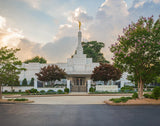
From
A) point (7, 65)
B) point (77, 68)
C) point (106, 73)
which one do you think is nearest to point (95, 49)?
point (77, 68)

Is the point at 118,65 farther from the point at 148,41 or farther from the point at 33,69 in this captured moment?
the point at 33,69

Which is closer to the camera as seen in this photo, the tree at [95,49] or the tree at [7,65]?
the tree at [7,65]

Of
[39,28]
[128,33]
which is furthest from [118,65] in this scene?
[39,28]

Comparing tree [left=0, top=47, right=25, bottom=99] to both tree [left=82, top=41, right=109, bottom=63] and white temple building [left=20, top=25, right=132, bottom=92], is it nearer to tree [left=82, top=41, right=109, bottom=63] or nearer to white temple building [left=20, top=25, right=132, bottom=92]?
white temple building [left=20, top=25, right=132, bottom=92]

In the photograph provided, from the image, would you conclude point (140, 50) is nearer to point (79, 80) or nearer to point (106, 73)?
point (106, 73)

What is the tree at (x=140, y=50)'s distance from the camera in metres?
15.3

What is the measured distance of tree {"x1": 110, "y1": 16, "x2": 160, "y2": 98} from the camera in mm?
15255

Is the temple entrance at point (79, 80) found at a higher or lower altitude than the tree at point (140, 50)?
lower

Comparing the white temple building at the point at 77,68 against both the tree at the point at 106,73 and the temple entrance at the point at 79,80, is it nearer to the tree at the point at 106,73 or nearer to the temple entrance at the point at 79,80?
the temple entrance at the point at 79,80

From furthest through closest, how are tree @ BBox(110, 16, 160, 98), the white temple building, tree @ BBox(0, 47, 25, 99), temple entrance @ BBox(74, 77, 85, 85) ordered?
temple entrance @ BBox(74, 77, 85, 85) → the white temple building → tree @ BBox(0, 47, 25, 99) → tree @ BBox(110, 16, 160, 98)

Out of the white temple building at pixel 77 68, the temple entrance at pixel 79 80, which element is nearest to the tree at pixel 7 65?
the white temple building at pixel 77 68

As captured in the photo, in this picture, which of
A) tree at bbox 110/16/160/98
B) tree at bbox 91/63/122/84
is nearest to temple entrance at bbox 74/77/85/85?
tree at bbox 91/63/122/84

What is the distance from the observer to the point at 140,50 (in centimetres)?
1550

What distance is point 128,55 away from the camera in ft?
49.9
